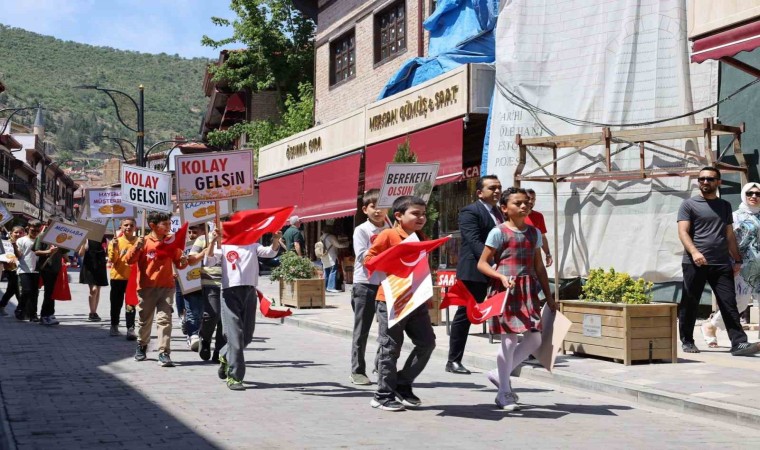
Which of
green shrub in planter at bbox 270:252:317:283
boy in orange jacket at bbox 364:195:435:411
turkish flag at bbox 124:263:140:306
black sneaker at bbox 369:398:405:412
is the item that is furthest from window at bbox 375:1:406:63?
black sneaker at bbox 369:398:405:412

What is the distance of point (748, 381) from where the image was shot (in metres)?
9.12

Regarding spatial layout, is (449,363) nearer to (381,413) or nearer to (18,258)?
(381,413)

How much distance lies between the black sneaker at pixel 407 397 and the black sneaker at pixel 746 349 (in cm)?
436

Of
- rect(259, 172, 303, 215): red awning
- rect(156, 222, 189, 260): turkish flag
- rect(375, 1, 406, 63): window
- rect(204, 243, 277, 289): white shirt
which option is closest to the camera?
rect(204, 243, 277, 289): white shirt

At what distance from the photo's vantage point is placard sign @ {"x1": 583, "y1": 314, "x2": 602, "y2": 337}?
10.8 meters

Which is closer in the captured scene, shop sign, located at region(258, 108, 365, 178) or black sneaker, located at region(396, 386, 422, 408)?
black sneaker, located at region(396, 386, 422, 408)

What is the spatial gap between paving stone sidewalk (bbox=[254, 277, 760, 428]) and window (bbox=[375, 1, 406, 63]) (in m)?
14.1

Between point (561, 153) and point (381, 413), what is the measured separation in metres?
10.6

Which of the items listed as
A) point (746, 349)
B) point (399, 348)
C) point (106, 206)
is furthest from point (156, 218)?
point (106, 206)

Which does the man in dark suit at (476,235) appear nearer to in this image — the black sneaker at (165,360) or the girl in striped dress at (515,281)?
the girl in striped dress at (515,281)

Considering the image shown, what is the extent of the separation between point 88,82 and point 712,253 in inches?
7003

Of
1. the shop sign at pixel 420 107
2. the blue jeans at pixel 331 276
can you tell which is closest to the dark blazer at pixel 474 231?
the shop sign at pixel 420 107

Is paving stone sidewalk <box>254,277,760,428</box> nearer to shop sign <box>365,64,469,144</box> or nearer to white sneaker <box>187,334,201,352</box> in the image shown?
white sneaker <box>187,334,201,352</box>

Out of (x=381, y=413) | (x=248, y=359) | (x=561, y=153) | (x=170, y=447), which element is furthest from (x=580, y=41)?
(x=170, y=447)
